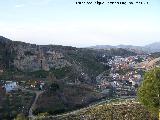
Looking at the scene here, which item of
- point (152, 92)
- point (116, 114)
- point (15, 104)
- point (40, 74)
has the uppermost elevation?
point (152, 92)

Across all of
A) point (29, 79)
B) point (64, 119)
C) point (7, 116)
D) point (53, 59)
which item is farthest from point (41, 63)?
point (64, 119)

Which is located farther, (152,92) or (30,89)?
(30,89)

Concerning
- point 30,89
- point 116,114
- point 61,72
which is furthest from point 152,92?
point 61,72

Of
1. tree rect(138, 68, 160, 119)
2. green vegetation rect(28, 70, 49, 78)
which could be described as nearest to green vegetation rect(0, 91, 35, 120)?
green vegetation rect(28, 70, 49, 78)

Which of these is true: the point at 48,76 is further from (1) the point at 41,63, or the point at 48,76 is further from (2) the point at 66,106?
(2) the point at 66,106

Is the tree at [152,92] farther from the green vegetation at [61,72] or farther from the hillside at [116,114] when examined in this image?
the green vegetation at [61,72]

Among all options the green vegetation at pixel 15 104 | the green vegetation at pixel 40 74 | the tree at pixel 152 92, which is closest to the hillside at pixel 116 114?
the tree at pixel 152 92

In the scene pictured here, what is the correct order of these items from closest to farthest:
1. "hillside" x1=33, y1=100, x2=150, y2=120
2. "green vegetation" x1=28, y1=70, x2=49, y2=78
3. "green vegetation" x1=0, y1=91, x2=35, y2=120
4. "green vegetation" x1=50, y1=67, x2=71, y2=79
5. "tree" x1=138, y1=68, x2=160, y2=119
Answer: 1. "tree" x1=138, y1=68, x2=160, y2=119
2. "hillside" x1=33, y1=100, x2=150, y2=120
3. "green vegetation" x1=0, y1=91, x2=35, y2=120
4. "green vegetation" x1=28, y1=70, x2=49, y2=78
5. "green vegetation" x1=50, y1=67, x2=71, y2=79

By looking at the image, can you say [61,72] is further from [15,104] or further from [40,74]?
[15,104]

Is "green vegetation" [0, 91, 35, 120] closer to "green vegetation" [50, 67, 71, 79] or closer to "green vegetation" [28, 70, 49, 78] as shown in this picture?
"green vegetation" [28, 70, 49, 78]

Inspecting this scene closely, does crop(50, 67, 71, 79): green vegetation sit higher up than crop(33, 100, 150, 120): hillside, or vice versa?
crop(50, 67, 71, 79): green vegetation

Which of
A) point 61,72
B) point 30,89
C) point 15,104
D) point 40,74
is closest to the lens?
point 15,104
